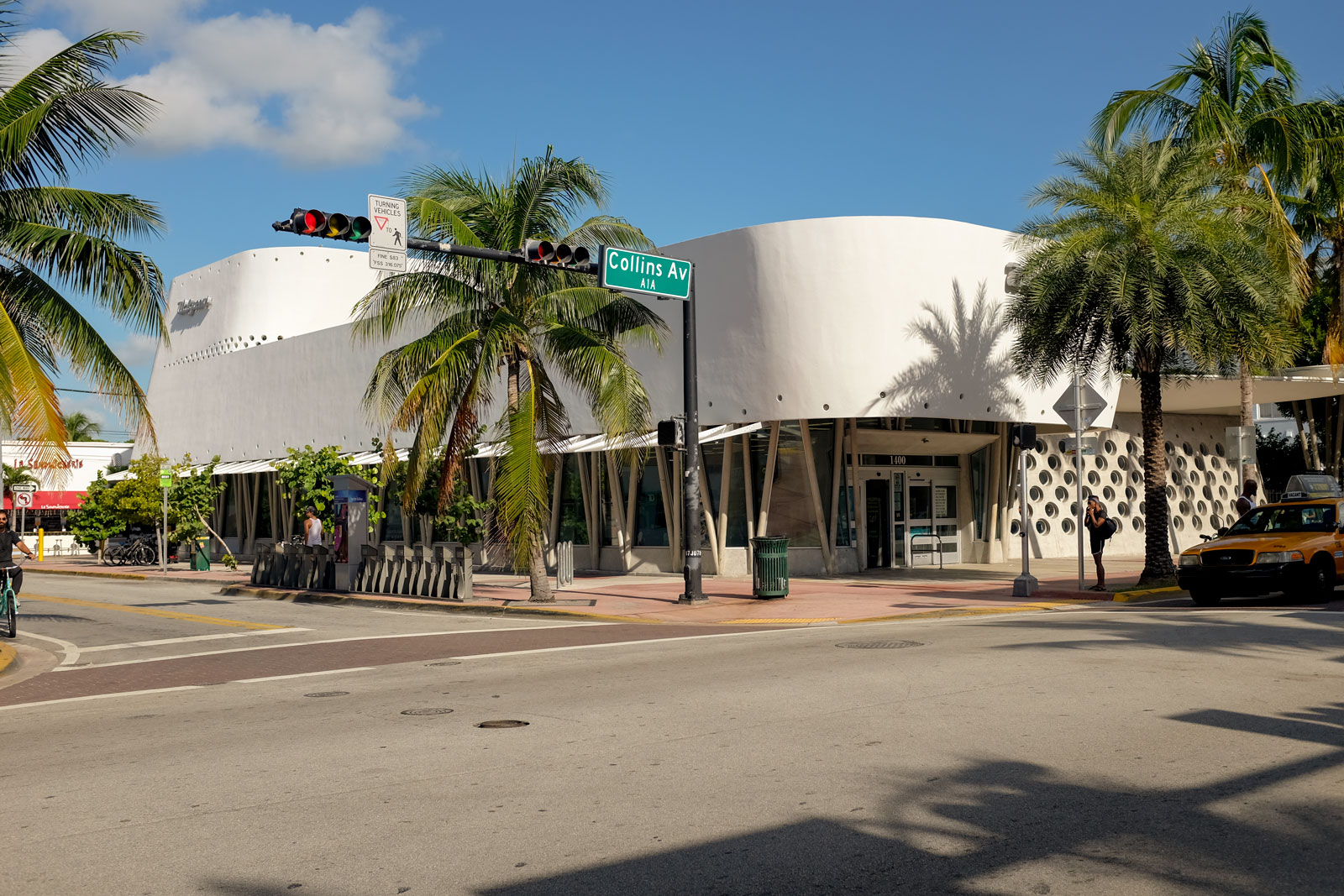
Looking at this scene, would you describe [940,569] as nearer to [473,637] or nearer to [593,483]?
[593,483]

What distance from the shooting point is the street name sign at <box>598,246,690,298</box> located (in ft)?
61.2

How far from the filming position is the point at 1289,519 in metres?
18.7

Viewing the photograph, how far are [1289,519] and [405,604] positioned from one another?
15.8m

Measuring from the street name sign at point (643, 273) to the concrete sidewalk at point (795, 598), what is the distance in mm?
5372

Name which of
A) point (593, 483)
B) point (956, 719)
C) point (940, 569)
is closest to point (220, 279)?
point (593, 483)

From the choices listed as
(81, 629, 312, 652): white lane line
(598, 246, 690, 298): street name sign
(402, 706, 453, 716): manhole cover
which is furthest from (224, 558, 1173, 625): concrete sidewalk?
(402, 706, 453, 716): manhole cover

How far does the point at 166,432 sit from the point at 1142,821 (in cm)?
5092

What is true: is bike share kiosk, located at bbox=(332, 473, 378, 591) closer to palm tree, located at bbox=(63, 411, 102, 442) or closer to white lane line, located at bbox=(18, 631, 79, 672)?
white lane line, located at bbox=(18, 631, 79, 672)

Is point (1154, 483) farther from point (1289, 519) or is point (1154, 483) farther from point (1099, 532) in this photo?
point (1289, 519)

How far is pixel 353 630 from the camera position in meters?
18.1

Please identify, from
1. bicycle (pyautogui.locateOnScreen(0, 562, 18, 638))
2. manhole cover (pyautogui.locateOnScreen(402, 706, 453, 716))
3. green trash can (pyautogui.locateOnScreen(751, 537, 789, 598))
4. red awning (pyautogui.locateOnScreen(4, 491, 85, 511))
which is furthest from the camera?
red awning (pyautogui.locateOnScreen(4, 491, 85, 511))

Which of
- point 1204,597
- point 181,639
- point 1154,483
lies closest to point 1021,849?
point 1204,597

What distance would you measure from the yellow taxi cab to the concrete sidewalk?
2316 mm

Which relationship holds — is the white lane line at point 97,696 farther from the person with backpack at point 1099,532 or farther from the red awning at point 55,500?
the red awning at point 55,500
